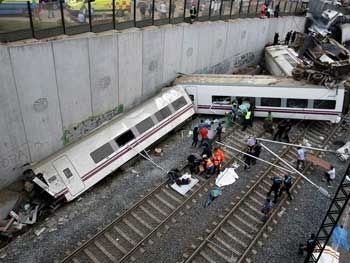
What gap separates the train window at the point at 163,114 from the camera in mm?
19244

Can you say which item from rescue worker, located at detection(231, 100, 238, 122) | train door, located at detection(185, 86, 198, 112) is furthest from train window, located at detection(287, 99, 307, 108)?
train door, located at detection(185, 86, 198, 112)

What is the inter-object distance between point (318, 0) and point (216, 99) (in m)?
23.1

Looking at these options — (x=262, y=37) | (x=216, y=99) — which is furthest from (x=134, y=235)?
(x=262, y=37)

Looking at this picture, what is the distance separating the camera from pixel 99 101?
17484mm

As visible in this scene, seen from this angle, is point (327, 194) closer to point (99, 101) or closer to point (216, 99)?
point (216, 99)

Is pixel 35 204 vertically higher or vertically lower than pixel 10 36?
lower

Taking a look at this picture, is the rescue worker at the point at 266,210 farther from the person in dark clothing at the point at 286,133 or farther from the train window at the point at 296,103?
the train window at the point at 296,103

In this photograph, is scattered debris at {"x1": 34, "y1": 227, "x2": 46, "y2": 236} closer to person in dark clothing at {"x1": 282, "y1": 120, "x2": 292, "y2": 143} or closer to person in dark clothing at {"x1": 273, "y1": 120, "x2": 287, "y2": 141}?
person in dark clothing at {"x1": 273, "y1": 120, "x2": 287, "y2": 141}

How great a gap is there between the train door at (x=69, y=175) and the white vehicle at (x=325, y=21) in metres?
30.2

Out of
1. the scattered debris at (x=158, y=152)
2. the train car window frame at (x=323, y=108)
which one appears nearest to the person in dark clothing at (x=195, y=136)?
the scattered debris at (x=158, y=152)

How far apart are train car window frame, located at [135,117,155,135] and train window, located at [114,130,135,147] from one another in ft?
1.68

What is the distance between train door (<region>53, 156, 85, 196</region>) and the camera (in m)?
15.0

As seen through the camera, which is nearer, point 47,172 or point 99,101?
point 47,172

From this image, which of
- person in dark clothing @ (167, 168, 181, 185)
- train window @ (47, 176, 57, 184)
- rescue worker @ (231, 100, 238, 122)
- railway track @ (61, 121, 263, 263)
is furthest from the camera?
rescue worker @ (231, 100, 238, 122)
